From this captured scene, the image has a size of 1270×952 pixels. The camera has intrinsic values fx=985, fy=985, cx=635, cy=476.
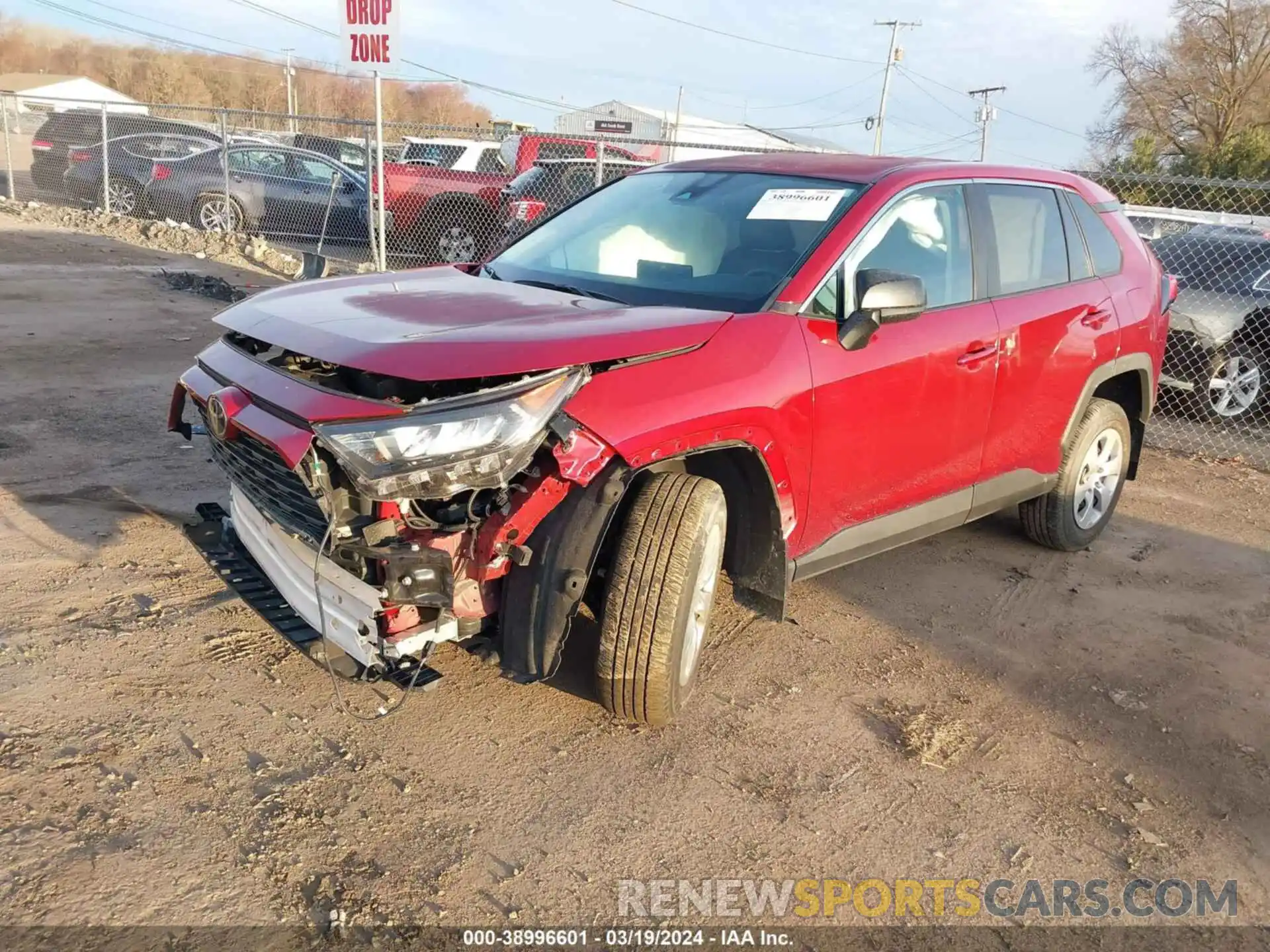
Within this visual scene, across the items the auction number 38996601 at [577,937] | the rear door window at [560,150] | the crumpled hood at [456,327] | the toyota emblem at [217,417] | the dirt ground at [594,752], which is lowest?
the auction number 38996601 at [577,937]

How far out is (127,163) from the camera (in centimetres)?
1559

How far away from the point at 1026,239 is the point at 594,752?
3.06 meters

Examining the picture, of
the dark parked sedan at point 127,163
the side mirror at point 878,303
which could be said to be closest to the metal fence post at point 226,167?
the dark parked sedan at point 127,163

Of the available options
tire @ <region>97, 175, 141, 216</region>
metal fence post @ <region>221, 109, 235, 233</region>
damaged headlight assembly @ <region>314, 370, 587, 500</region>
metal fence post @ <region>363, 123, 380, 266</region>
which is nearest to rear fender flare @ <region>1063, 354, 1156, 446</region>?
damaged headlight assembly @ <region>314, 370, 587, 500</region>

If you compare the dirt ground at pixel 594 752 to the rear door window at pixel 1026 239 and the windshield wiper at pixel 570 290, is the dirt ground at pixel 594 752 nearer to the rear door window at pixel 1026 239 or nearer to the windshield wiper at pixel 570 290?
the windshield wiper at pixel 570 290

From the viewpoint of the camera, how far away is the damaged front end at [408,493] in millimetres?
2598

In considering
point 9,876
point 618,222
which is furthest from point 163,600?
point 618,222

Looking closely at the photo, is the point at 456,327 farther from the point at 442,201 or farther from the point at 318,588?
the point at 442,201

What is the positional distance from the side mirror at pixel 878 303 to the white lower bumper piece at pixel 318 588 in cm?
183

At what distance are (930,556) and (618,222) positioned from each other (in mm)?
2334

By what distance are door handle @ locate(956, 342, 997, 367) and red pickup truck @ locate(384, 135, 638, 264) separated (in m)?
9.46

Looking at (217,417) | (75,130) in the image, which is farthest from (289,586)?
(75,130)

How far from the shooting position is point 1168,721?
3619 millimetres

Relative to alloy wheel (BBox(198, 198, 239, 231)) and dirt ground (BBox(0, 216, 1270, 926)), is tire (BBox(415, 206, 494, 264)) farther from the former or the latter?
dirt ground (BBox(0, 216, 1270, 926))
